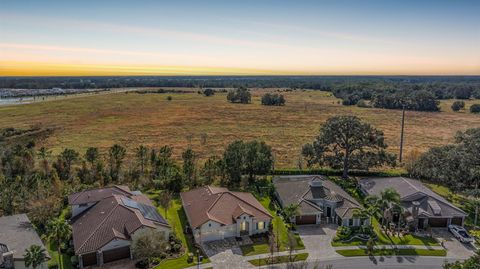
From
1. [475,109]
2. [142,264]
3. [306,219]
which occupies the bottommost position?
[142,264]

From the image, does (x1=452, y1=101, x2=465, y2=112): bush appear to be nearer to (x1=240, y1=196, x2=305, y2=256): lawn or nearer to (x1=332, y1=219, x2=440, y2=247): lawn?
(x1=332, y1=219, x2=440, y2=247): lawn

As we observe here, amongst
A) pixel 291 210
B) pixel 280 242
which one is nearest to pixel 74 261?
pixel 280 242

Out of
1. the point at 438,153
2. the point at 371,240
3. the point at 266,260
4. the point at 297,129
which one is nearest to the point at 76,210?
the point at 266,260

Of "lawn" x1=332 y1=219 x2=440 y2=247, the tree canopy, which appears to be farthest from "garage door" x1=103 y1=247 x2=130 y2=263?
the tree canopy

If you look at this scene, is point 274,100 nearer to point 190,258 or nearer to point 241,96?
point 241,96

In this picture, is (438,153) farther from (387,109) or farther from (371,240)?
(387,109)
